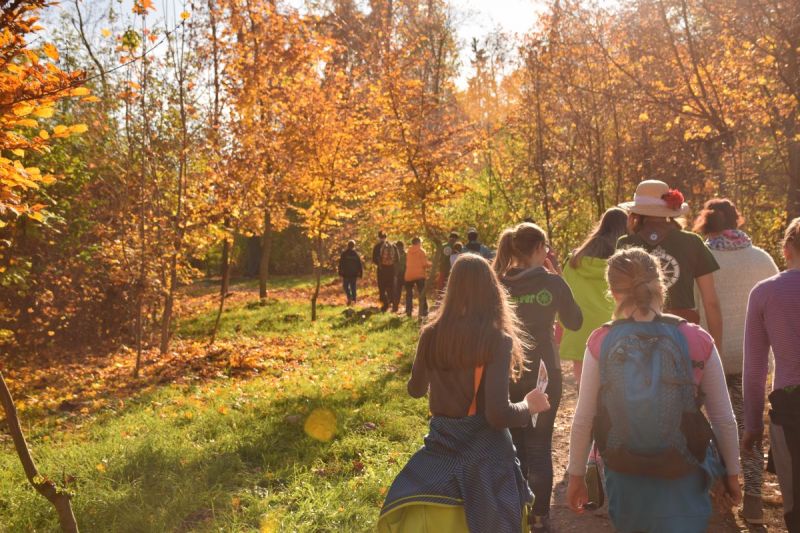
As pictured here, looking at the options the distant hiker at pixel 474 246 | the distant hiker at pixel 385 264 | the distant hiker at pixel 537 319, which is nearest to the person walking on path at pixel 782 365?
the distant hiker at pixel 537 319

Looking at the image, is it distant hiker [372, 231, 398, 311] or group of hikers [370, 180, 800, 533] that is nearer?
group of hikers [370, 180, 800, 533]

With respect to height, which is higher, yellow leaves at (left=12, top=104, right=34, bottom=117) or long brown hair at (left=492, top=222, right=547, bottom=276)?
yellow leaves at (left=12, top=104, right=34, bottom=117)

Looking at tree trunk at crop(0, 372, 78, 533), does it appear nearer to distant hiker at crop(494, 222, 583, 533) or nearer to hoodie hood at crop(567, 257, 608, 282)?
distant hiker at crop(494, 222, 583, 533)

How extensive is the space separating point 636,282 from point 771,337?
37.3 inches

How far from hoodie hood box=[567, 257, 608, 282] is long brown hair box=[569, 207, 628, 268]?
51 mm

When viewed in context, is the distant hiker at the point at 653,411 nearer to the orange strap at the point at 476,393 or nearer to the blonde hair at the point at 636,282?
the blonde hair at the point at 636,282

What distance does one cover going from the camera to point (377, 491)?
5465 millimetres

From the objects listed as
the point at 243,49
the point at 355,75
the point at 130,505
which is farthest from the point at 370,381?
the point at 355,75

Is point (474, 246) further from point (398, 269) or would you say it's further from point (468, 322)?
point (468, 322)

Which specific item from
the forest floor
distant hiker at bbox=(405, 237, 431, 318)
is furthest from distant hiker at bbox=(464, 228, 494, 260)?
distant hiker at bbox=(405, 237, 431, 318)

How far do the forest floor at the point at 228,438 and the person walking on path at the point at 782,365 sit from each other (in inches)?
61.7

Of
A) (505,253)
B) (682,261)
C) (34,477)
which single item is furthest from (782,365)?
(34,477)

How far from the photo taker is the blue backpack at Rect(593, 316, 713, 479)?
276 centimetres

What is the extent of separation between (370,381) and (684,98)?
7.03m
